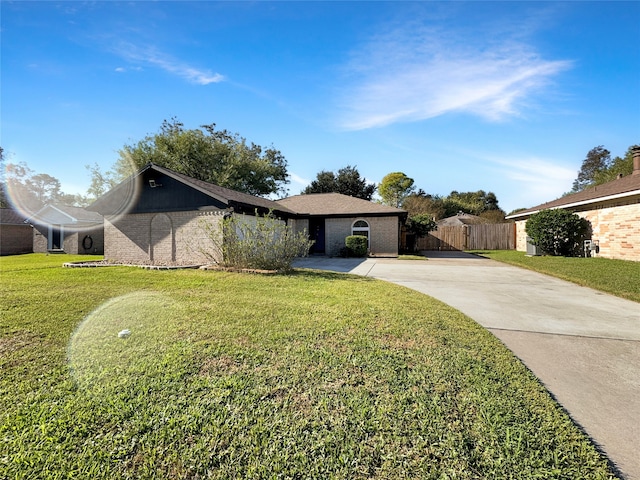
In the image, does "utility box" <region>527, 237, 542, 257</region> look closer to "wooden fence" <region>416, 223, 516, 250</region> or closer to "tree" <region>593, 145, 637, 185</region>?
"wooden fence" <region>416, 223, 516, 250</region>

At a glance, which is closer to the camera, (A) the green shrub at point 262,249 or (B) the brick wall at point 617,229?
(A) the green shrub at point 262,249

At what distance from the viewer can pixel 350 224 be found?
61.4 ft

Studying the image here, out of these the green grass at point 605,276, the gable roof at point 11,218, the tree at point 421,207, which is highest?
the tree at point 421,207

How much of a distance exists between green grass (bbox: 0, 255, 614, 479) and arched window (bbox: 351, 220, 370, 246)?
45.7 feet

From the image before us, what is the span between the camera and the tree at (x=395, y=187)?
4481 cm

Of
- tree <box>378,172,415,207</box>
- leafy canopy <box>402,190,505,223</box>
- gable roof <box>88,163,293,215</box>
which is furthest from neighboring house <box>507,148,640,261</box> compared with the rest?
tree <box>378,172,415,207</box>

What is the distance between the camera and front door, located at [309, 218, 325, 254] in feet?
65.6

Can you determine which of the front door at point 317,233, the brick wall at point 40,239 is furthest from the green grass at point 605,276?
the brick wall at point 40,239

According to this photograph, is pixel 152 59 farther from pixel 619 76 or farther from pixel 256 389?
pixel 619 76

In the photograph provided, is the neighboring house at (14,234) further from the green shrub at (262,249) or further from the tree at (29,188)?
the tree at (29,188)

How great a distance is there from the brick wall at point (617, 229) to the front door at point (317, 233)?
14680 mm

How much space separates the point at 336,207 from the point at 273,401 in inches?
691

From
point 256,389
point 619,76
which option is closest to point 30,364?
point 256,389

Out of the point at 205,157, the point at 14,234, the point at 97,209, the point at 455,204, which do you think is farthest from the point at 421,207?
the point at 14,234
